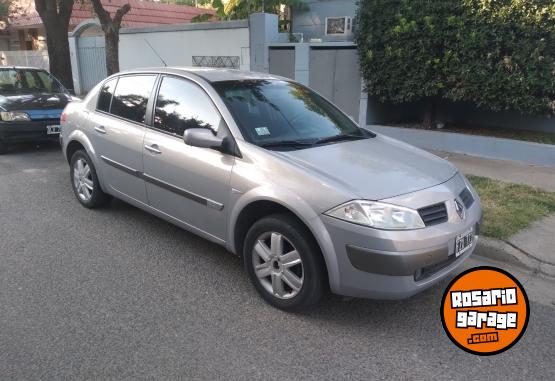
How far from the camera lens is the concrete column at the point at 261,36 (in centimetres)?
1041

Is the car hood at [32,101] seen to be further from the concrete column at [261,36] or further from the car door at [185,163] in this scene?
the car door at [185,163]

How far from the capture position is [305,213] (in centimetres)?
302

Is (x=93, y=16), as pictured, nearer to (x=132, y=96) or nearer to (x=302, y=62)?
(x=302, y=62)

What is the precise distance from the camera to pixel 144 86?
4.52m

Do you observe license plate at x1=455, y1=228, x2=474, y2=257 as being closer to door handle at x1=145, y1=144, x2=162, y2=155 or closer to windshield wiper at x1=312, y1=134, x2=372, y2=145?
windshield wiper at x1=312, y1=134, x2=372, y2=145

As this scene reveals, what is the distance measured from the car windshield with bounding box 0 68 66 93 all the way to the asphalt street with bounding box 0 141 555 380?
5316mm

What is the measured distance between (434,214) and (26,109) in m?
7.39

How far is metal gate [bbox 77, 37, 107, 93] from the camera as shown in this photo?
1597 cm

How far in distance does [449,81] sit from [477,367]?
593cm

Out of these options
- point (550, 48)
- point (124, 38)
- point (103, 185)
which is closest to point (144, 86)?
point (103, 185)

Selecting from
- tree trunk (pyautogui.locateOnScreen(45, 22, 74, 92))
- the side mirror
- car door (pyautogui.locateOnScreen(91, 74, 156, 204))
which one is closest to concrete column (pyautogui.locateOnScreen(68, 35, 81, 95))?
tree trunk (pyautogui.locateOnScreen(45, 22, 74, 92))

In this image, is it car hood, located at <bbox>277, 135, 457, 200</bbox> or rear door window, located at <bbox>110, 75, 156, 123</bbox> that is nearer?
car hood, located at <bbox>277, 135, 457, 200</bbox>

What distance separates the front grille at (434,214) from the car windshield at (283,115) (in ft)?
3.48

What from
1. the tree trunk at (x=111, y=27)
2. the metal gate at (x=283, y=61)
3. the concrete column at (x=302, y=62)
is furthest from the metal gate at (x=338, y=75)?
the tree trunk at (x=111, y=27)
